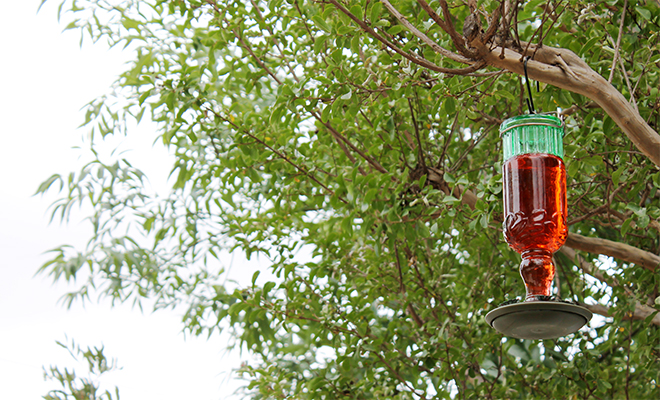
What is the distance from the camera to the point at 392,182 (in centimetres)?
215

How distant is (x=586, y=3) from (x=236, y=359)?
2791mm

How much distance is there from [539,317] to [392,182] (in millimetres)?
1184

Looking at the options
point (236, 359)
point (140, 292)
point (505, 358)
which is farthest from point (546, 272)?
point (236, 359)

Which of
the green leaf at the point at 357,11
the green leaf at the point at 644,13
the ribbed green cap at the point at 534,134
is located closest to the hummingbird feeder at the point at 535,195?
the ribbed green cap at the point at 534,134

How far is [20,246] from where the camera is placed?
3.62 meters

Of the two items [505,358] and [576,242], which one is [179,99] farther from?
[505,358]

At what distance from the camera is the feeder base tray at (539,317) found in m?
0.97

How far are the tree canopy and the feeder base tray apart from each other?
1.77 ft

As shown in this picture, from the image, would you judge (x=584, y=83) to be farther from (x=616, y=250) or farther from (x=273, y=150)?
(x=273, y=150)

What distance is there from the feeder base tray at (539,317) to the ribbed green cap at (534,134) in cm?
31

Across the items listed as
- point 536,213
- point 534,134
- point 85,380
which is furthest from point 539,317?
point 85,380

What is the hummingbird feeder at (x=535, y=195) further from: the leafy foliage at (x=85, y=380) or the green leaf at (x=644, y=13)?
the leafy foliage at (x=85, y=380)

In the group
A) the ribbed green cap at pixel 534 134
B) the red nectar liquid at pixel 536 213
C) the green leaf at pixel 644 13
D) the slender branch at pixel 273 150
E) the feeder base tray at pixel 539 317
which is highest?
the green leaf at pixel 644 13

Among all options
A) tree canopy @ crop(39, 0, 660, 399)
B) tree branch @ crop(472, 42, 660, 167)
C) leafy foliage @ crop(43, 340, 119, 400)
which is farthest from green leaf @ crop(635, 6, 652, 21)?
leafy foliage @ crop(43, 340, 119, 400)
